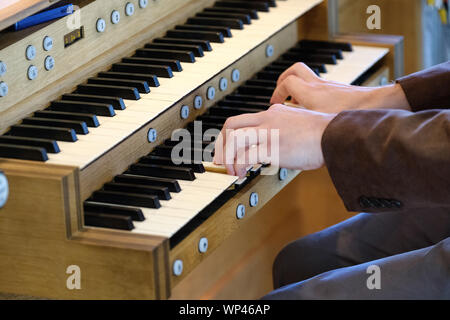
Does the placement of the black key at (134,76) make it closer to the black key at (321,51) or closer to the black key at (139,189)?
the black key at (139,189)

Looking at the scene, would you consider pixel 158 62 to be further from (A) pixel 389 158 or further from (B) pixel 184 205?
(A) pixel 389 158

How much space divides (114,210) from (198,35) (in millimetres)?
797

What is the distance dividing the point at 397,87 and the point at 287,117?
0.46 m

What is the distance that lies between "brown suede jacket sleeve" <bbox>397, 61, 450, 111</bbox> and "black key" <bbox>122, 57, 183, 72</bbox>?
1.74ft

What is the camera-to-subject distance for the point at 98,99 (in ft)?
6.06

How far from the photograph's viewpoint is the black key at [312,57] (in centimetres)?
242

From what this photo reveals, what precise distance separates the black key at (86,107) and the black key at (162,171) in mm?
129

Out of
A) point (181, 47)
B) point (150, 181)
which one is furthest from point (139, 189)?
point (181, 47)

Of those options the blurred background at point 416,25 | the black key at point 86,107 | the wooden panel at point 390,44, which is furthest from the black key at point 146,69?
the blurred background at point 416,25

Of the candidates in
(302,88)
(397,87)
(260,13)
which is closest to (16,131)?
(302,88)

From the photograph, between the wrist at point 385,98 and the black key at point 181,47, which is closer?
the wrist at point 385,98

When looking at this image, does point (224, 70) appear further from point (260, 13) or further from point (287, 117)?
point (287, 117)

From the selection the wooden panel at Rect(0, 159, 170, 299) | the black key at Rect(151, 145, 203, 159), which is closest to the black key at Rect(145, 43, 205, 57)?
the black key at Rect(151, 145, 203, 159)

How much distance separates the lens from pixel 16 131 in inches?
66.9
